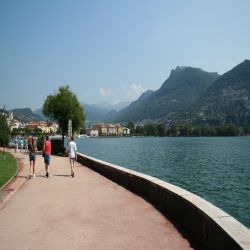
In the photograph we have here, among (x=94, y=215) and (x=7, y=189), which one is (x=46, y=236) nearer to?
(x=94, y=215)

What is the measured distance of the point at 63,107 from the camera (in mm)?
43719

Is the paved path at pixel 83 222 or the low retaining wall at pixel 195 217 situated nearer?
the low retaining wall at pixel 195 217

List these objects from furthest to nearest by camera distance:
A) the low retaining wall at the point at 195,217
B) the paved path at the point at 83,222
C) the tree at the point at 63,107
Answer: the tree at the point at 63,107 → the paved path at the point at 83,222 → the low retaining wall at the point at 195,217

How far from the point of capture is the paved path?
6328mm

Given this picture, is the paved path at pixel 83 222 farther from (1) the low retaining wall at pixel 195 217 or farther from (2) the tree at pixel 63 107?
(2) the tree at pixel 63 107

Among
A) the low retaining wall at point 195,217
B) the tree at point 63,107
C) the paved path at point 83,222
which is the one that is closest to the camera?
the low retaining wall at point 195,217

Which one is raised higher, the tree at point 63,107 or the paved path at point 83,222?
the tree at point 63,107

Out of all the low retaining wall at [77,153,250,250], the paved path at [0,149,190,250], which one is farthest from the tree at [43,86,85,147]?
the low retaining wall at [77,153,250,250]

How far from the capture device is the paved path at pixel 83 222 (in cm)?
633

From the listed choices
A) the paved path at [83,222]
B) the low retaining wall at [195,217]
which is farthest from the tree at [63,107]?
the low retaining wall at [195,217]

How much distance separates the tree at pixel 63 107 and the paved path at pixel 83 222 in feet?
104

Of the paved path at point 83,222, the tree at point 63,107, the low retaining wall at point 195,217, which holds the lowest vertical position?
the paved path at point 83,222

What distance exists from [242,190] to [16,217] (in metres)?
19.5

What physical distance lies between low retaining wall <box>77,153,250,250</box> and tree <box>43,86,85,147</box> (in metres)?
33.2
